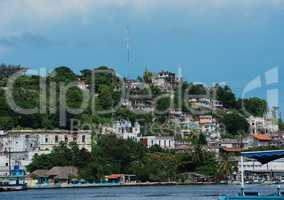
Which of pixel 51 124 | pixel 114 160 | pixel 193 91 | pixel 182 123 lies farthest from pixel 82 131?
pixel 193 91

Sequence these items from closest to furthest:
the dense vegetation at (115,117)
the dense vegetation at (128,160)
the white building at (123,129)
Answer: the dense vegetation at (128,160), the dense vegetation at (115,117), the white building at (123,129)

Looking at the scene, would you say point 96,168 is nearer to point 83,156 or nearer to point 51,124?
point 83,156

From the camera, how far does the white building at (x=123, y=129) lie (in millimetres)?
121706

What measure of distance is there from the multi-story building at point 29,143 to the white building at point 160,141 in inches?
301

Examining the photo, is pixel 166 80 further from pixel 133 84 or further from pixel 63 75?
pixel 63 75

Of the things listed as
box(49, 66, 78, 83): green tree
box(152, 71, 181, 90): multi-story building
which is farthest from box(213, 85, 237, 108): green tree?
box(49, 66, 78, 83): green tree

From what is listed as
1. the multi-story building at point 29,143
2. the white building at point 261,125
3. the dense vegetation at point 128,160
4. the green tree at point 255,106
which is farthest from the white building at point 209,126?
the dense vegetation at point 128,160

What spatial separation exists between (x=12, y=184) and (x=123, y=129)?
121 ft

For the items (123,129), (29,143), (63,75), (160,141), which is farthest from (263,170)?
(63,75)

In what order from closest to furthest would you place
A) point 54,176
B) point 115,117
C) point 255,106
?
point 54,176 → point 115,117 → point 255,106

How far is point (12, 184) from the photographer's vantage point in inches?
3536

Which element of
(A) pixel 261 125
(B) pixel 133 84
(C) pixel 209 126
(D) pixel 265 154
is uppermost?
(B) pixel 133 84

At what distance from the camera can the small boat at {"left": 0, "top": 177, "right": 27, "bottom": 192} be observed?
3435 inches

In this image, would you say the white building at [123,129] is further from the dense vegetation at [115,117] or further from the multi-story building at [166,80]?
the multi-story building at [166,80]
